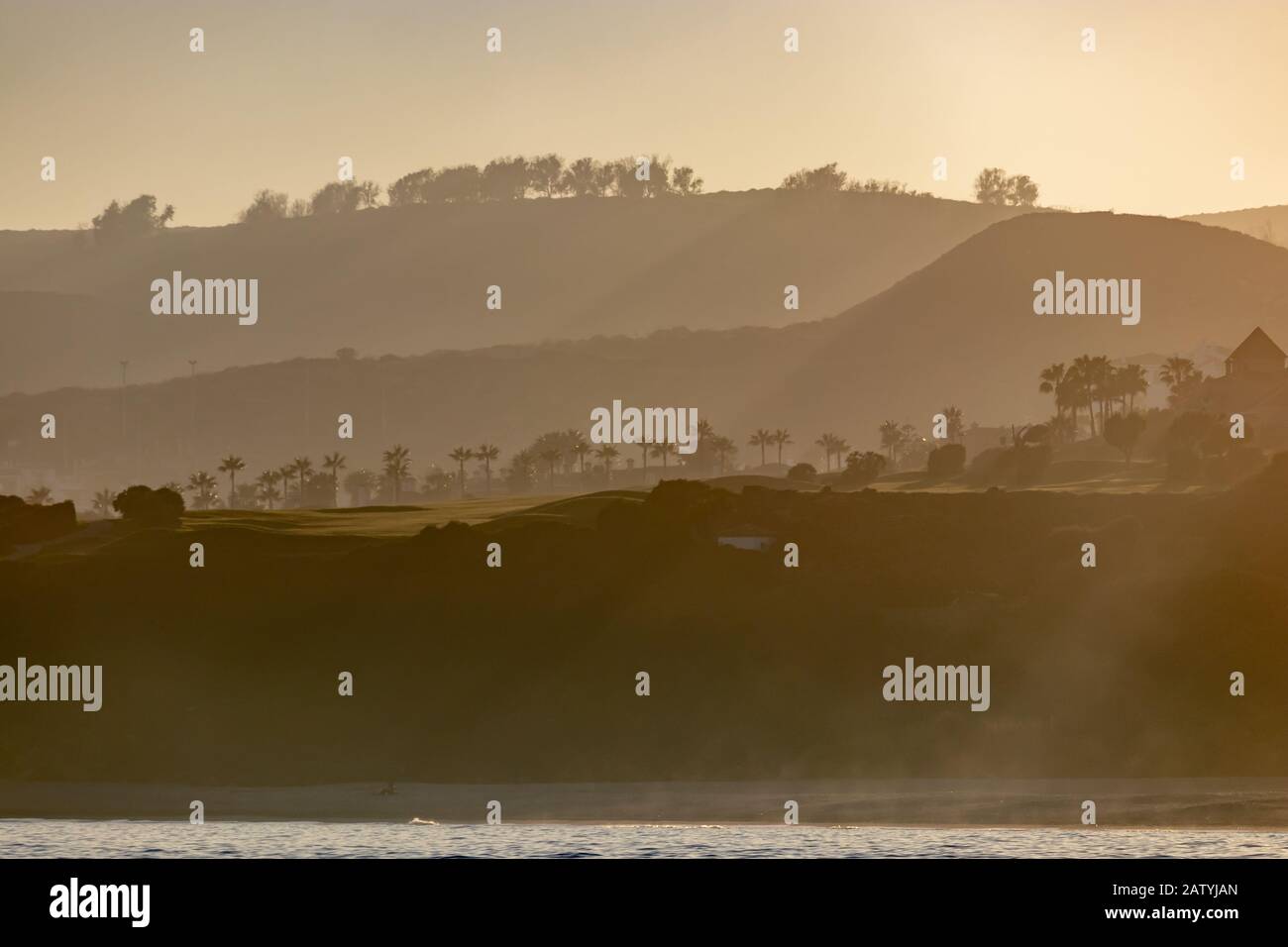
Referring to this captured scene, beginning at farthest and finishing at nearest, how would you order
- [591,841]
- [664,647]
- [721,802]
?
[664,647] < [721,802] < [591,841]

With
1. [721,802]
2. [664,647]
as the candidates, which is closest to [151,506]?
[664,647]

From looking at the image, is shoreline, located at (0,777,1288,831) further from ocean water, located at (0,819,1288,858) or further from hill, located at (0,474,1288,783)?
ocean water, located at (0,819,1288,858)

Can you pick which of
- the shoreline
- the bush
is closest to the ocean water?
the shoreline

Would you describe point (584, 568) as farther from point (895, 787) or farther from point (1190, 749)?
point (1190, 749)

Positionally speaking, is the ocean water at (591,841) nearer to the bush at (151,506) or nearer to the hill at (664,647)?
the hill at (664,647)

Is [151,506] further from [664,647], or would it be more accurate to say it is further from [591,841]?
[591,841]

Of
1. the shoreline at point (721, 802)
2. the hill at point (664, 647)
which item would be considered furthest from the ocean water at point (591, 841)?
the hill at point (664, 647)
